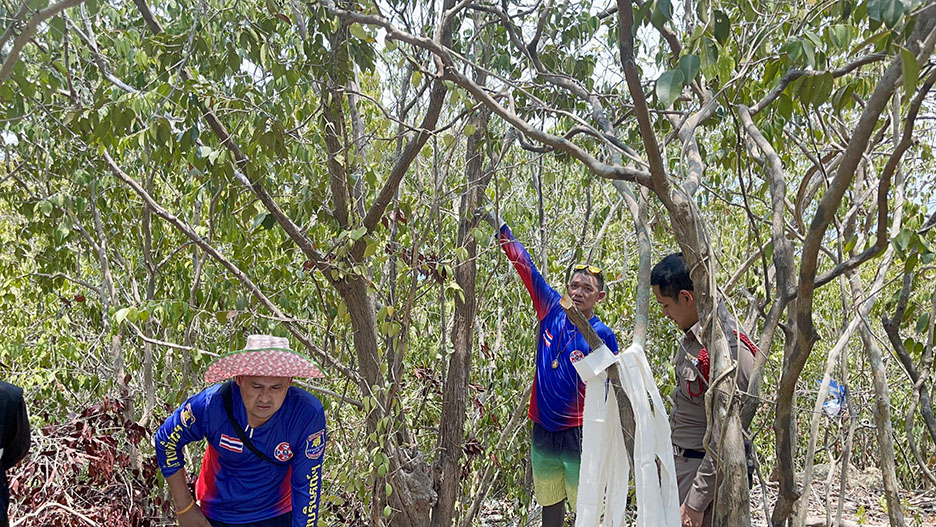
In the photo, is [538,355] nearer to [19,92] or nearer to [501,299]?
[501,299]

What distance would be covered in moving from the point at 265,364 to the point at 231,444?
31 cm

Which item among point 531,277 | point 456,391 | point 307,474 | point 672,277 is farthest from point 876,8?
point 456,391

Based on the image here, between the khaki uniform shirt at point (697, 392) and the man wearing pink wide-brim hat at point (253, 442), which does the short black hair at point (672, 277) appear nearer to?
the khaki uniform shirt at point (697, 392)

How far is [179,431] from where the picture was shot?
2922 millimetres

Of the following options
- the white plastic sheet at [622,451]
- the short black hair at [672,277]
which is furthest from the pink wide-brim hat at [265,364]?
the short black hair at [672,277]

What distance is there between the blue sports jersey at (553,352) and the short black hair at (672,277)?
0.96m

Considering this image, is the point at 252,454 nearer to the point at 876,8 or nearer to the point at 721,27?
the point at 721,27

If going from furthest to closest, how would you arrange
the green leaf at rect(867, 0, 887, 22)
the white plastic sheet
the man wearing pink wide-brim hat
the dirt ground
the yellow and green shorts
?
the dirt ground → the yellow and green shorts → the man wearing pink wide-brim hat → the white plastic sheet → the green leaf at rect(867, 0, 887, 22)

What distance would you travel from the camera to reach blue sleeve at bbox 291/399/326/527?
9.50 feet

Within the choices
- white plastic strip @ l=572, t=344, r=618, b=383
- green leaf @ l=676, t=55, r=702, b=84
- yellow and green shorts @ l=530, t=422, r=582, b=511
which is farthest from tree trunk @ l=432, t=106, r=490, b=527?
green leaf @ l=676, t=55, r=702, b=84

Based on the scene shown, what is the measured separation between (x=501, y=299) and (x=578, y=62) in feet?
5.91

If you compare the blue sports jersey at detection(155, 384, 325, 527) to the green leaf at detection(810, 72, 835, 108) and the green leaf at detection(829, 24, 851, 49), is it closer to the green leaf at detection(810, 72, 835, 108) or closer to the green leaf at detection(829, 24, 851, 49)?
the green leaf at detection(810, 72, 835, 108)

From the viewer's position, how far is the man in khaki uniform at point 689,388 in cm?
256

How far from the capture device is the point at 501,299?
5.37 m
